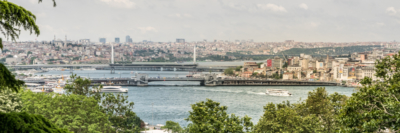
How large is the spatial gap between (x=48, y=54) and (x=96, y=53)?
12165 millimetres

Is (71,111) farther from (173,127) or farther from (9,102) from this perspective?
→ (173,127)

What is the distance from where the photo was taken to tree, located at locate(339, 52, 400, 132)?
2.89 meters

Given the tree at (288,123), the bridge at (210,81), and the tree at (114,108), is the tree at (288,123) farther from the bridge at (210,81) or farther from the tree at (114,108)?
the bridge at (210,81)

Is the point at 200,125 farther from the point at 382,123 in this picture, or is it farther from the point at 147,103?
the point at 147,103

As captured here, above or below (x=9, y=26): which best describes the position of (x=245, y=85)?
below

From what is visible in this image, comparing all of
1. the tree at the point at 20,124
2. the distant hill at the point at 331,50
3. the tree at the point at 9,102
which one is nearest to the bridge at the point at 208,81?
the tree at the point at 9,102

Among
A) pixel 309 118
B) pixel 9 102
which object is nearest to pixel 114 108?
pixel 9 102

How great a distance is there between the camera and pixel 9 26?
5.14 feet

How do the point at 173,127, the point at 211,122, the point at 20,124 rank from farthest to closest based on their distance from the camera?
1. the point at 173,127
2. the point at 211,122
3. the point at 20,124

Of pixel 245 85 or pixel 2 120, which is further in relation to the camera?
pixel 245 85

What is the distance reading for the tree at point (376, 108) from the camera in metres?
2.89

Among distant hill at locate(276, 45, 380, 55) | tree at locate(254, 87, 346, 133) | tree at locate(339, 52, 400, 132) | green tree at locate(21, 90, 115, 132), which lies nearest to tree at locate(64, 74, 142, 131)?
green tree at locate(21, 90, 115, 132)

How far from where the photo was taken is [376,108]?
10.4ft

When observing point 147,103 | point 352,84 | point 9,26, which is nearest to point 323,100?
point 9,26
